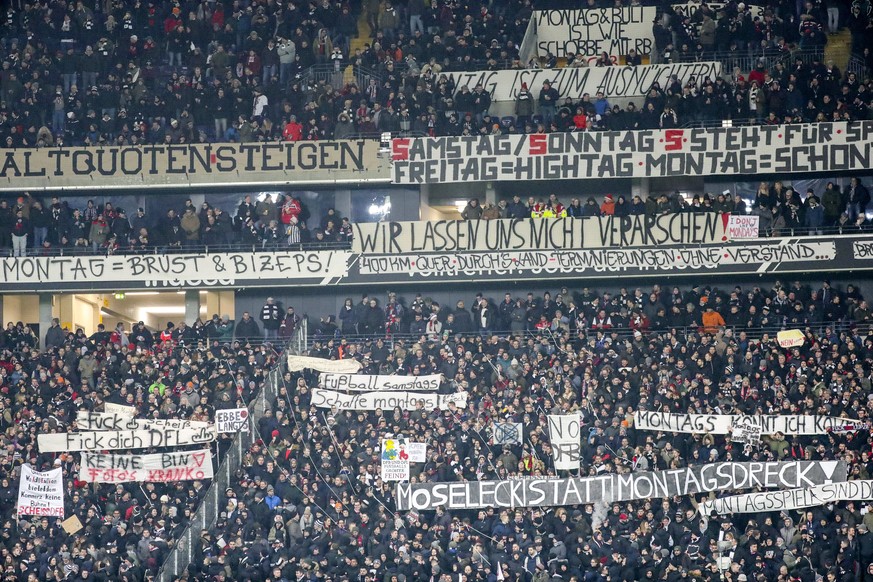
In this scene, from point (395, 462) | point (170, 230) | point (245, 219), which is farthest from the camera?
point (245, 219)

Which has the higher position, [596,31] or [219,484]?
[596,31]

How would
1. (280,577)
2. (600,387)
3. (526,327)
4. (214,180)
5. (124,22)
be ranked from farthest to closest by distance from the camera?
(124,22), (214,180), (526,327), (600,387), (280,577)

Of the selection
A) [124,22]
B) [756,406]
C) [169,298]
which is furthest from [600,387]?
[124,22]

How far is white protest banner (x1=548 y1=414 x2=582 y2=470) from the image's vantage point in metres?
32.4

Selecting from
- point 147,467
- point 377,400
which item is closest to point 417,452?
point 377,400

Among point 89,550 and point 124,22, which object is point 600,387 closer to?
point 89,550

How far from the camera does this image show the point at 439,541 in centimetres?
3109

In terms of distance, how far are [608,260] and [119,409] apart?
1176 cm

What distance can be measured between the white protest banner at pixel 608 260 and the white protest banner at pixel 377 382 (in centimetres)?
474

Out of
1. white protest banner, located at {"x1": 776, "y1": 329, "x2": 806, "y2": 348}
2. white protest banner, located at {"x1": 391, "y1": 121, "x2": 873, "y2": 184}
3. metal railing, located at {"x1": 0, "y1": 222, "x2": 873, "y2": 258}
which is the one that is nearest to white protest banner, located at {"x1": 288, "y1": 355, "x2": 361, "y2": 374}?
metal railing, located at {"x1": 0, "y1": 222, "x2": 873, "y2": 258}

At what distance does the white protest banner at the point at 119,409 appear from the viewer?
115 feet

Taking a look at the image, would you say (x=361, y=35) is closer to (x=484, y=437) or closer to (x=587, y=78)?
(x=587, y=78)

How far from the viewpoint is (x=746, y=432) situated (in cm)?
3234

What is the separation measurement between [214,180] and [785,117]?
13920mm
